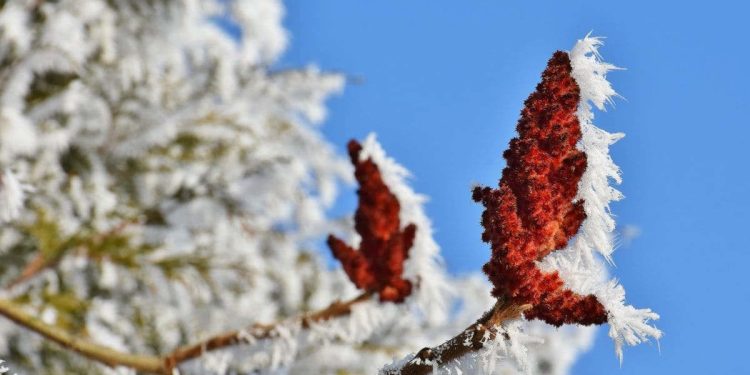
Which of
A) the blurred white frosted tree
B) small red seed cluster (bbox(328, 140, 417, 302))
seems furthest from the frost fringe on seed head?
the blurred white frosted tree

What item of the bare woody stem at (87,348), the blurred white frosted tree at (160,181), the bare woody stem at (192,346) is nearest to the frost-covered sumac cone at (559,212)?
the bare woody stem at (192,346)

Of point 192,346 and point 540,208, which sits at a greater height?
point 192,346

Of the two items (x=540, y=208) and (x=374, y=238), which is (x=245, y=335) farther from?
(x=540, y=208)

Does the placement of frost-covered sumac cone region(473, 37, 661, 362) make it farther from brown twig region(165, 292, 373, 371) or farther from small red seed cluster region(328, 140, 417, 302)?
brown twig region(165, 292, 373, 371)

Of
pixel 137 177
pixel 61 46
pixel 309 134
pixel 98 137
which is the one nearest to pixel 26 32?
pixel 61 46

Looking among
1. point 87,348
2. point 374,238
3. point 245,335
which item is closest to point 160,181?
point 87,348

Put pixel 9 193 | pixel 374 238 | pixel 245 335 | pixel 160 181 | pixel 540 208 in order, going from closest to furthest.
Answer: pixel 540 208 → pixel 374 238 → pixel 245 335 → pixel 9 193 → pixel 160 181

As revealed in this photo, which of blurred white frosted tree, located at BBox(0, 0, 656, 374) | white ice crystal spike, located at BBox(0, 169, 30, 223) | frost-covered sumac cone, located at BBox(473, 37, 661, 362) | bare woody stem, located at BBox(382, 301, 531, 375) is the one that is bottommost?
bare woody stem, located at BBox(382, 301, 531, 375)
